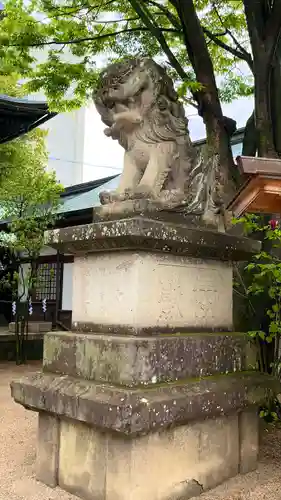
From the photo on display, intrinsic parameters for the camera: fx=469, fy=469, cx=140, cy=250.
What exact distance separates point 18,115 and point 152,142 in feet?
19.4

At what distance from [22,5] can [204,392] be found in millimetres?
5979

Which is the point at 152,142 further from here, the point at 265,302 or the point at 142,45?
the point at 142,45

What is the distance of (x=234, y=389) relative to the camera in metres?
3.47

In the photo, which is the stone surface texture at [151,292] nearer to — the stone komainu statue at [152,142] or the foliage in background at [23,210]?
the stone komainu statue at [152,142]

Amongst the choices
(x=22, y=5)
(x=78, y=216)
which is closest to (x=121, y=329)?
(x=22, y=5)

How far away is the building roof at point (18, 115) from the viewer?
28.1 ft

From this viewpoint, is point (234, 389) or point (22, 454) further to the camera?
point (22, 454)

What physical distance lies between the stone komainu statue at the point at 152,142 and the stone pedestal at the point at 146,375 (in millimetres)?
387

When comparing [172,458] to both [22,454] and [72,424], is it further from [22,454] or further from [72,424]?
[22,454]

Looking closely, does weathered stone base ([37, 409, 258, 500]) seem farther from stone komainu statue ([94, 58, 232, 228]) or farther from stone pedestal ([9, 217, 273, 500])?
stone komainu statue ([94, 58, 232, 228])

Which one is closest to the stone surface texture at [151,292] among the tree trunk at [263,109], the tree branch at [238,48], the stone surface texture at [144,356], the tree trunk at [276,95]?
the stone surface texture at [144,356]

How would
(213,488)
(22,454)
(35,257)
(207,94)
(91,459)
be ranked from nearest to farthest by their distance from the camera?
(91,459) → (213,488) → (22,454) → (207,94) → (35,257)

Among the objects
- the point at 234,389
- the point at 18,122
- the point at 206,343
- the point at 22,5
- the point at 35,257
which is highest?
the point at 22,5

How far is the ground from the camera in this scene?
3297 mm
